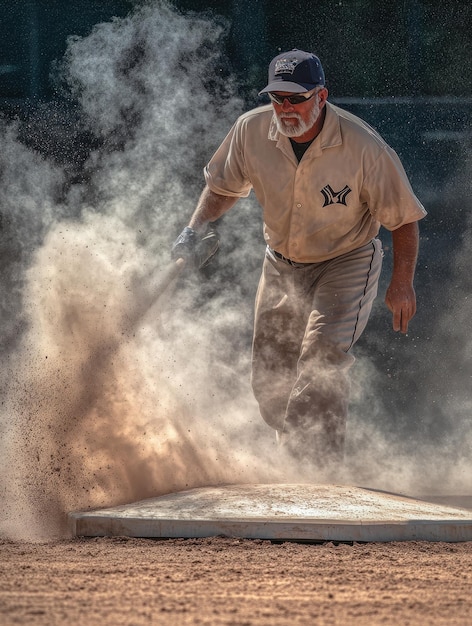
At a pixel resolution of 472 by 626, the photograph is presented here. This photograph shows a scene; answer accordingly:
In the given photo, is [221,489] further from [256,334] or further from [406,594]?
[406,594]

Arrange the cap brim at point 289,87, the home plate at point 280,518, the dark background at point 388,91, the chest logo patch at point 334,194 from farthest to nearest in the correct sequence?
the dark background at point 388,91 → the chest logo patch at point 334,194 → the cap brim at point 289,87 → the home plate at point 280,518

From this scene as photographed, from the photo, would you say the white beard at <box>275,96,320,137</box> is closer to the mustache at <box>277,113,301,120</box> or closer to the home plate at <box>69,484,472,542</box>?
the mustache at <box>277,113,301,120</box>

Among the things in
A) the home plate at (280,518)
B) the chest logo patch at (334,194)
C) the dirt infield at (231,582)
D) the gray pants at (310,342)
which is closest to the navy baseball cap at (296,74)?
the chest logo patch at (334,194)

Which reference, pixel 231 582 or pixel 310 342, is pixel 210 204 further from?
pixel 231 582

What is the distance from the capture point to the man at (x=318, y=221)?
531 centimetres

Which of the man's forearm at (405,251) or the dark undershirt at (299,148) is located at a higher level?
the dark undershirt at (299,148)

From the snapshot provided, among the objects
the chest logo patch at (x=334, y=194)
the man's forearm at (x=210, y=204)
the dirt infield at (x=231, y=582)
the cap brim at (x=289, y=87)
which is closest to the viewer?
→ the dirt infield at (x=231, y=582)

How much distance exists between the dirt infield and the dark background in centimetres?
348

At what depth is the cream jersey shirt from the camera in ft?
17.4

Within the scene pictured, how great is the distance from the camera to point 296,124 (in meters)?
5.29

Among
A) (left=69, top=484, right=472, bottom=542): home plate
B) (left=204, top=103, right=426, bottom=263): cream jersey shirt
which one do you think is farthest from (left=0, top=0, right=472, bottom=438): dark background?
(left=69, top=484, right=472, bottom=542): home plate

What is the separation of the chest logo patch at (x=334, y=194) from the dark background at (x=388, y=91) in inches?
103

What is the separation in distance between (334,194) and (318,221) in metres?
0.17

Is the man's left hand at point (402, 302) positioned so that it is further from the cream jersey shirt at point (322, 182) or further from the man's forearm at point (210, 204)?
the man's forearm at point (210, 204)
